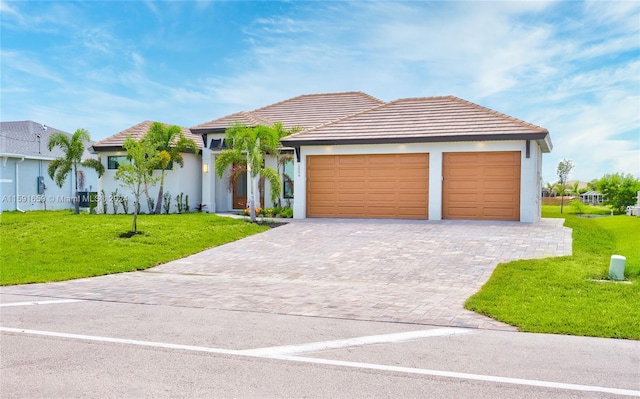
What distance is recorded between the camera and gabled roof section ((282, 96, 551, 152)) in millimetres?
17609

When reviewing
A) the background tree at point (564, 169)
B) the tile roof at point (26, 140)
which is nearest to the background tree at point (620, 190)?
the background tree at point (564, 169)

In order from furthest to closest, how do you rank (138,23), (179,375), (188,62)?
(188,62), (138,23), (179,375)

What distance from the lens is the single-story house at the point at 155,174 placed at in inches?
950

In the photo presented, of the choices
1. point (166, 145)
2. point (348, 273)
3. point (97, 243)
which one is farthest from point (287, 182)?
point (348, 273)

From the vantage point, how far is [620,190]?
101 ft

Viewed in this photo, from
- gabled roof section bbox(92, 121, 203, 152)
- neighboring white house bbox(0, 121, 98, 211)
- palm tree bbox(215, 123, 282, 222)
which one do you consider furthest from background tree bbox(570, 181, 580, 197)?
neighboring white house bbox(0, 121, 98, 211)

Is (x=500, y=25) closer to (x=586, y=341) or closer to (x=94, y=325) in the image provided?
(x=586, y=341)

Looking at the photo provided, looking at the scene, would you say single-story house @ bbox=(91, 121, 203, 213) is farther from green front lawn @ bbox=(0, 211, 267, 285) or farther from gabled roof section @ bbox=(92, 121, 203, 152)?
green front lawn @ bbox=(0, 211, 267, 285)

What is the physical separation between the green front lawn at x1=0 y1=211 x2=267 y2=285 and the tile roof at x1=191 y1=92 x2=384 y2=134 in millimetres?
5779

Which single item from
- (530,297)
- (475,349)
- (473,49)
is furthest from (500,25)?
(475,349)

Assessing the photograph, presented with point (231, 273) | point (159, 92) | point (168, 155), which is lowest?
point (231, 273)

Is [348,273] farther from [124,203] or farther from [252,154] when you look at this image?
[124,203]

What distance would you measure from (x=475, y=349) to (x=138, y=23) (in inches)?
682

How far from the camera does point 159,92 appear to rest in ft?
78.2
